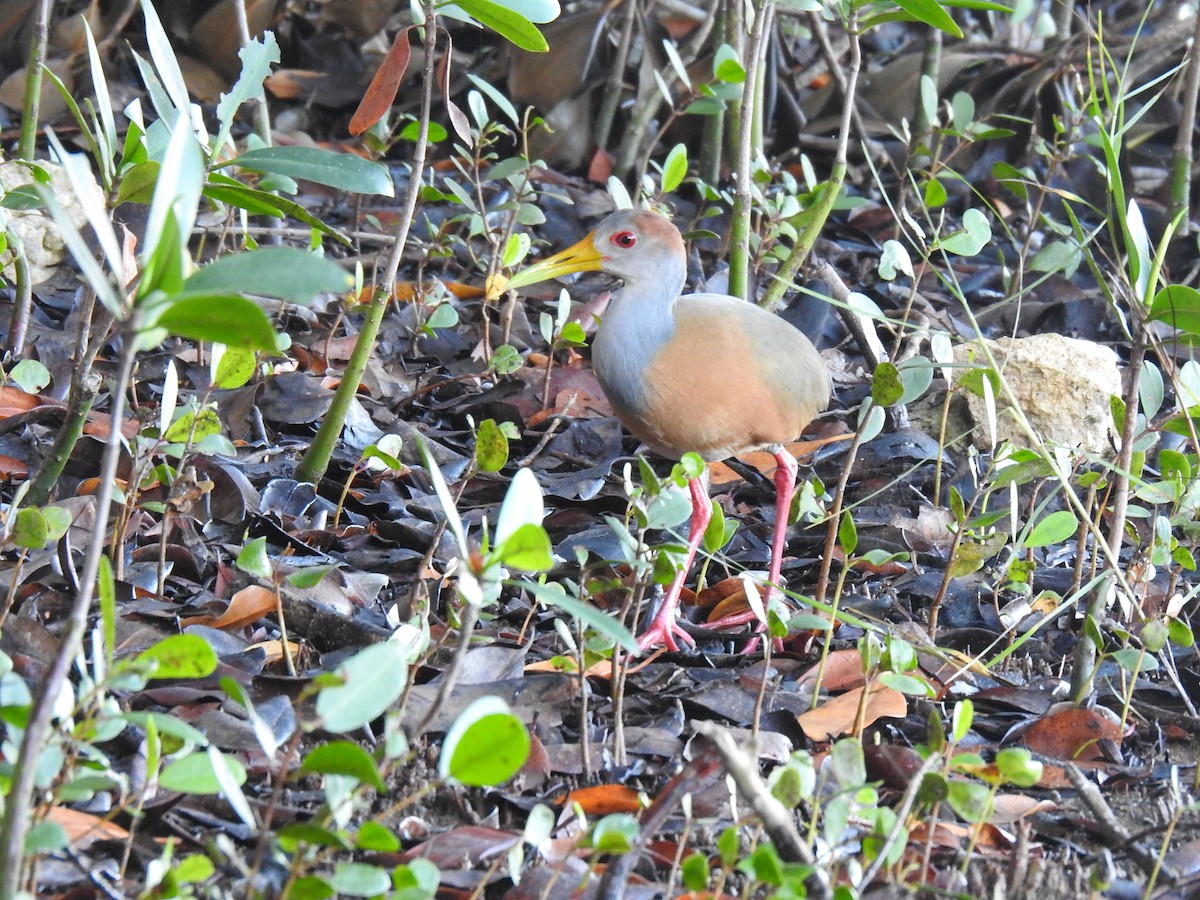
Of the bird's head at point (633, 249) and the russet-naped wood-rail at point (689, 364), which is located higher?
the bird's head at point (633, 249)

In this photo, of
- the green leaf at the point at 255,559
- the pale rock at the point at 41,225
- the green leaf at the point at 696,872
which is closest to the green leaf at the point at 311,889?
the green leaf at the point at 696,872

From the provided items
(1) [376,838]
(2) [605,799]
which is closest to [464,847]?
(2) [605,799]

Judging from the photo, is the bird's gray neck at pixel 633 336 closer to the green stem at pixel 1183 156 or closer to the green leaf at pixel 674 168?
the green leaf at pixel 674 168

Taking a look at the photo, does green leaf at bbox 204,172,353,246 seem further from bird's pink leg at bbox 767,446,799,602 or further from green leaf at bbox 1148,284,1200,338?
green leaf at bbox 1148,284,1200,338

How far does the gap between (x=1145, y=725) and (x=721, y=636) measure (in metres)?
0.96

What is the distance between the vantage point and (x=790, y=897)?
1676 millimetres

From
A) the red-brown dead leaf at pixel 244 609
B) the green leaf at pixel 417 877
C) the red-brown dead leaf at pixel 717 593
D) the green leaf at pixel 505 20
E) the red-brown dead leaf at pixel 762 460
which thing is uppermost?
the green leaf at pixel 505 20

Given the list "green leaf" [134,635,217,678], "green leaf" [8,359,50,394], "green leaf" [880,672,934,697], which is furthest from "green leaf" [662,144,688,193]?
"green leaf" [134,635,217,678]

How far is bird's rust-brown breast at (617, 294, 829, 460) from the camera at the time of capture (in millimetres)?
3596

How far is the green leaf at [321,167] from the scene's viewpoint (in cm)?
252

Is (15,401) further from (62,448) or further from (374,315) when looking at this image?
(374,315)

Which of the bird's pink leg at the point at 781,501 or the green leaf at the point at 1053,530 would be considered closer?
the green leaf at the point at 1053,530

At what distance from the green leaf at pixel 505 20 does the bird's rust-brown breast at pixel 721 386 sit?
3.40 ft

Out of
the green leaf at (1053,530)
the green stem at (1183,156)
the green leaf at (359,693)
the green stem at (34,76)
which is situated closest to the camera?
the green leaf at (359,693)
